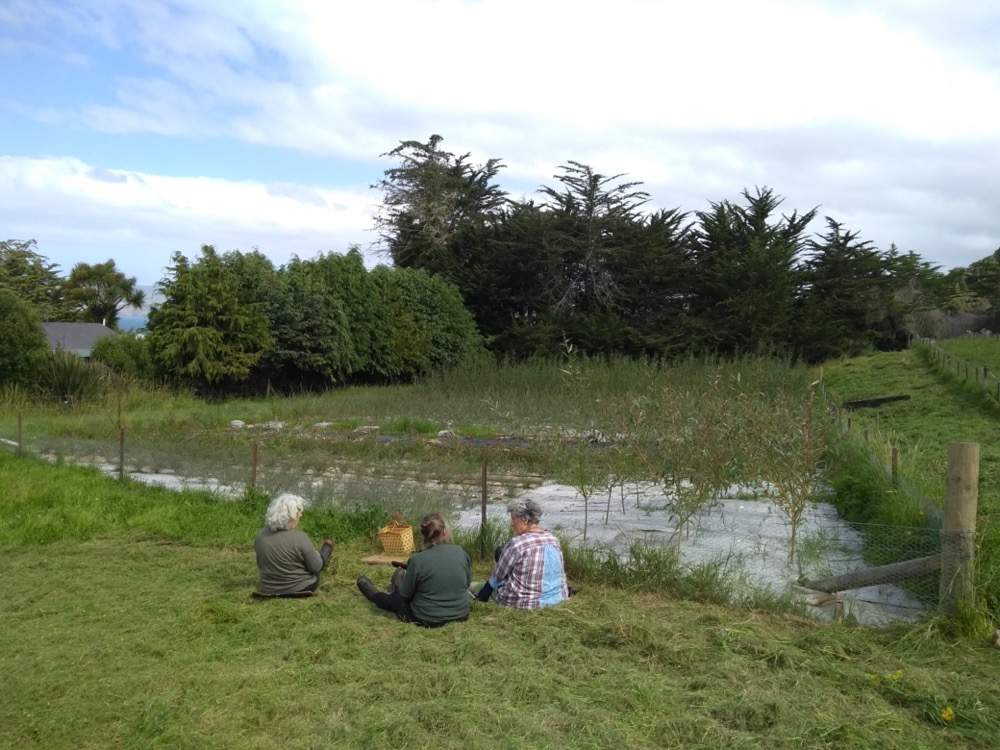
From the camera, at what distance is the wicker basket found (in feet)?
24.4

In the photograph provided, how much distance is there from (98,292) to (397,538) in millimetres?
52385

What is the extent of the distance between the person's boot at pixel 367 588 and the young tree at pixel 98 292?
5149 cm

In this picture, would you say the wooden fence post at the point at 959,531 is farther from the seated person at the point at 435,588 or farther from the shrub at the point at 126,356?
the shrub at the point at 126,356

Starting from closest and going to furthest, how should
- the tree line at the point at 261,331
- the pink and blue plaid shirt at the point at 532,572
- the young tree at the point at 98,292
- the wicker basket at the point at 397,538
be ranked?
the pink and blue plaid shirt at the point at 532,572 < the wicker basket at the point at 397,538 < the tree line at the point at 261,331 < the young tree at the point at 98,292

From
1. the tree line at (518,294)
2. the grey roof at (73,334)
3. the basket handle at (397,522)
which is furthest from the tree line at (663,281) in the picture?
the basket handle at (397,522)

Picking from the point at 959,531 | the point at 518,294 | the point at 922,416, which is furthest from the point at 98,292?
the point at 959,531

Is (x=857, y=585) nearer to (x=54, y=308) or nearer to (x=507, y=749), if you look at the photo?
(x=507, y=749)

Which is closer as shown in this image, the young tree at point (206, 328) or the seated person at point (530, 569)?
the seated person at point (530, 569)

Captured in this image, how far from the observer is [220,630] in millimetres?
5398

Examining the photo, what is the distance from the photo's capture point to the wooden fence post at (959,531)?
5250 mm

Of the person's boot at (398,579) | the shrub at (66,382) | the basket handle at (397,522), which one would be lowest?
the person's boot at (398,579)

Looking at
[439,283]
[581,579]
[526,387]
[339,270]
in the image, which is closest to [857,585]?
[581,579]

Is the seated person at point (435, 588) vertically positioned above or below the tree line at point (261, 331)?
below

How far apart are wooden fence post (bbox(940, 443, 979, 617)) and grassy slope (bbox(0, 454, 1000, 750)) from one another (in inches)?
Result: 14.7
